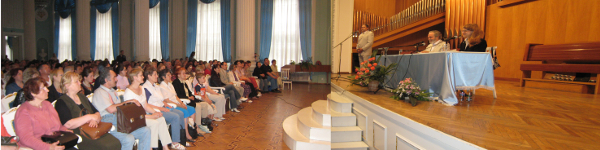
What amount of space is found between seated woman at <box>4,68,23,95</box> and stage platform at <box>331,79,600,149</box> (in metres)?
4.08

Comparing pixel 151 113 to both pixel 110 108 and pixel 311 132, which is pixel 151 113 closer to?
pixel 110 108

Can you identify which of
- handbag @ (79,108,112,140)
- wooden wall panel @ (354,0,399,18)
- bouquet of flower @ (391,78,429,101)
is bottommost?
handbag @ (79,108,112,140)

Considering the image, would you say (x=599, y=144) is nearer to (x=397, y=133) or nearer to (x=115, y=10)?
(x=397, y=133)

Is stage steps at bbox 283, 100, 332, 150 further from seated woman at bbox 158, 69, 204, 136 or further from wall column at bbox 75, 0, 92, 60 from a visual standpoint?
wall column at bbox 75, 0, 92, 60

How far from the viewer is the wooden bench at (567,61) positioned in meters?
4.55

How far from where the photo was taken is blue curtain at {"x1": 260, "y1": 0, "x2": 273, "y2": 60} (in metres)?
11.8

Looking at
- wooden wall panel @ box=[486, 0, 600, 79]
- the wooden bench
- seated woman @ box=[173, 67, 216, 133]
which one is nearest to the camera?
seated woman @ box=[173, 67, 216, 133]

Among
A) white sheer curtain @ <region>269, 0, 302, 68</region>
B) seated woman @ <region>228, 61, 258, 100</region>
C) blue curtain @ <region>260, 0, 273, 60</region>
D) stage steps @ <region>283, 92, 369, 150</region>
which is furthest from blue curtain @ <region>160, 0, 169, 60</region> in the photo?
stage steps @ <region>283, 92, 369, 150</region>

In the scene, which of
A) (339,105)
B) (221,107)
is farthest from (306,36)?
(339,105)

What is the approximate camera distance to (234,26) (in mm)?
12266

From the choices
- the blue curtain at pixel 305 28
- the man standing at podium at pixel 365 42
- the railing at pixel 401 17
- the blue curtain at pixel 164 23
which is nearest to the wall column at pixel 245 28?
the blue curtain at pixel 305 28

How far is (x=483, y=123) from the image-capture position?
2557mm

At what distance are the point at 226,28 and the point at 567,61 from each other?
10305 mm

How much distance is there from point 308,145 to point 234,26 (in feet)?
30.4
